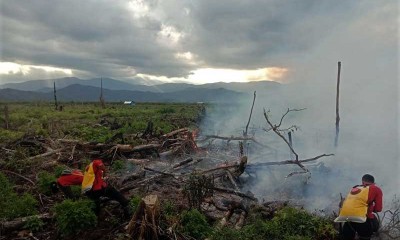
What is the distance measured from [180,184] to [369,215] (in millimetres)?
5367

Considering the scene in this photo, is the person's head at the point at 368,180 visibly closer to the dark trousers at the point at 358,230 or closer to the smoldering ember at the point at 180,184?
the dark trousers at the point at 358,230

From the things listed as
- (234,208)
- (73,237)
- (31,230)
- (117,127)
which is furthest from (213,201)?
(117,127)

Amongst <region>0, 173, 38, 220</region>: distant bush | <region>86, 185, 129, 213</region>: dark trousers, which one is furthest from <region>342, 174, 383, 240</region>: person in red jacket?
<region>0, 173, 38, 220</region>: distant bush

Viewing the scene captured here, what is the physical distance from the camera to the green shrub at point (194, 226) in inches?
274

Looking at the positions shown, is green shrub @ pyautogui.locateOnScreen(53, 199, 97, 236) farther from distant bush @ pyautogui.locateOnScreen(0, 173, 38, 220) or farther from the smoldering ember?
distant bush @ pyautogui.locateOnScreen(0, 173, 38, 220)

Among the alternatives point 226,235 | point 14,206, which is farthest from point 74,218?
point 226,235

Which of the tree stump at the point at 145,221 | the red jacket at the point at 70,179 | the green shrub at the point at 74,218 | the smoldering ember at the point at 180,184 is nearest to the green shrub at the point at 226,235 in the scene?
the smoldering ember at the point at 180,184

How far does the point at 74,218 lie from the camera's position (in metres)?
6.79

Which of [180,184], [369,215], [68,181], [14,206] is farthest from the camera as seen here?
[180,184]

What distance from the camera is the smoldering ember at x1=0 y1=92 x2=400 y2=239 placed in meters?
7.14

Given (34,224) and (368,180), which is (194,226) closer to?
(34,224)

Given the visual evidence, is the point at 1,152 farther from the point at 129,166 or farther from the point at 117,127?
the point at 117,127

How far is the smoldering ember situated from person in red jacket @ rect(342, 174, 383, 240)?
66 centimetres

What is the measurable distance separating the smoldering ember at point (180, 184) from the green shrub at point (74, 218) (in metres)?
0.30
